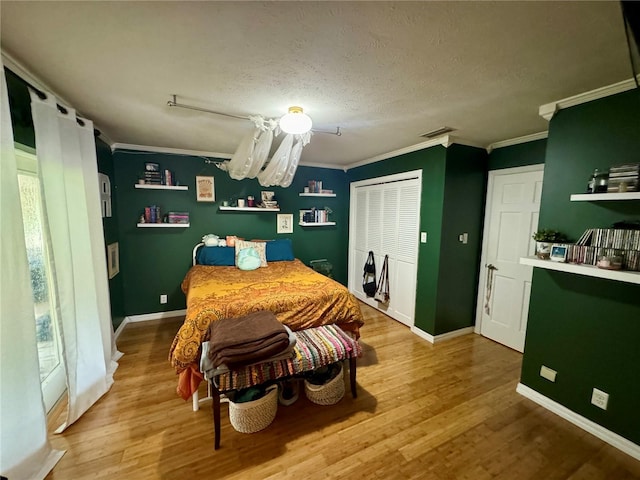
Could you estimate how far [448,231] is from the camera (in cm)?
299

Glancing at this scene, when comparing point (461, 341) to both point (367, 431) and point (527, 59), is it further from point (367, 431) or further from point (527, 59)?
point (527, 59)

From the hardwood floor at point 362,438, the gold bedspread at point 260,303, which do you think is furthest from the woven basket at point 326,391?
the gold bedspread at point 260,303

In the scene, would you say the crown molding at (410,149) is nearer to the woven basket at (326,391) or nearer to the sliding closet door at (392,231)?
the sliding closet door at (392,231)

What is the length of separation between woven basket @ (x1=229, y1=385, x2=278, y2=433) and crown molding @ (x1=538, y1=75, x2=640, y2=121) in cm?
293

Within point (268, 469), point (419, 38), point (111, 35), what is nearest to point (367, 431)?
point (268, 469)

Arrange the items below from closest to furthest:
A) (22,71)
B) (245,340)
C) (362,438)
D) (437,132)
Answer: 1. (22,71)
2. (245,340)
3. (362,438)
4. (437,132)

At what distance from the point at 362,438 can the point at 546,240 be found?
1.97 m

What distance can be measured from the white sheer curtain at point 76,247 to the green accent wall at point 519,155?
4038 millimetres

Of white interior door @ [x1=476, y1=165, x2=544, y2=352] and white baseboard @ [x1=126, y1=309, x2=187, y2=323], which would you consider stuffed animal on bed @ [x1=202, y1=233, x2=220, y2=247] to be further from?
white interior door @ [x1=476, y1=165, x2=544, y2=352]

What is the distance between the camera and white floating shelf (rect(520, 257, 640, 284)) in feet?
4.80

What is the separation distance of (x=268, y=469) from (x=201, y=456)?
0.44 meters

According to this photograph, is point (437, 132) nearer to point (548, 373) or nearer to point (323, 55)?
point (323, 55)

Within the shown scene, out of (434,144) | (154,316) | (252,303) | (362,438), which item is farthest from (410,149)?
(154,316)

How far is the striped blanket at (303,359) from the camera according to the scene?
160 centimetres
